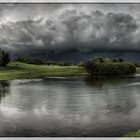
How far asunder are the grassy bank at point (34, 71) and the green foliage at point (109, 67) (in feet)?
0.24

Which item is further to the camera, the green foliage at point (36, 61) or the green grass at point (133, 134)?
the green foliage at point (36, 61)

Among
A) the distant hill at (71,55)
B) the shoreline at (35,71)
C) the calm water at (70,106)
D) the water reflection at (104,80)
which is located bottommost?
the calm water at (70,106)

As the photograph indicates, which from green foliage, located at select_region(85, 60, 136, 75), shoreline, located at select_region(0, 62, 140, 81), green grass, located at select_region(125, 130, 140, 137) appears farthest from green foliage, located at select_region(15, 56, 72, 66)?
green grass, located at select_region(125, 130, 140, 137)

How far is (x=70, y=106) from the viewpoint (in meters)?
3.15

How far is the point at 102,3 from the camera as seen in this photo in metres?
3.16

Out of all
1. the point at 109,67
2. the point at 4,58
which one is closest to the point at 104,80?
the point at 109,67

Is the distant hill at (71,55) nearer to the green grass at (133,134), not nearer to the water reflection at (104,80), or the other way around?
the water reflection at (104,80)

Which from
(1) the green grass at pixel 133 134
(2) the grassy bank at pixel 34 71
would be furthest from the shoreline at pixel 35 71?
(1) the green grass at pixel 133 134

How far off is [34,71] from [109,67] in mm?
578

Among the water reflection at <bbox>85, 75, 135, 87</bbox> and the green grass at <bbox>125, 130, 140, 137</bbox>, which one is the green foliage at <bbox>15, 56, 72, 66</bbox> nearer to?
the water reflection at <bbox>85, 75, 135, 87</bbox>

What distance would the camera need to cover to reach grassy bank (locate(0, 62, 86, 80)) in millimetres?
3227

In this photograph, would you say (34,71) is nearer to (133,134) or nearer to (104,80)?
(104,80)

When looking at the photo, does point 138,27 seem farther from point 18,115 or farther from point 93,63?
point 18,115

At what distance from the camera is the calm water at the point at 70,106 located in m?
3.11
